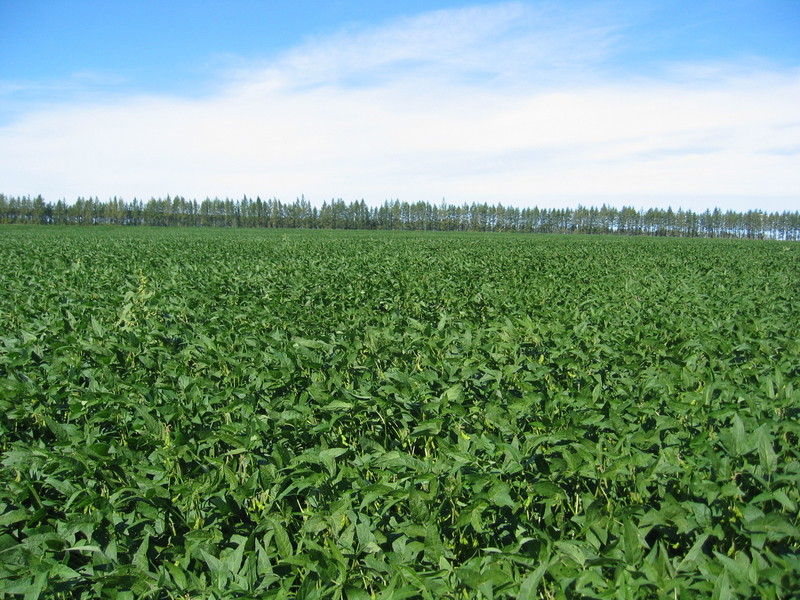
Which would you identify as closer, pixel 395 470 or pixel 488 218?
pixel 395 470

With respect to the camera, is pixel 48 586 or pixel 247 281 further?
pixel 247 281

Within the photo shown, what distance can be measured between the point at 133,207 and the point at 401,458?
509 ft

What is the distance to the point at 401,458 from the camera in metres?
2.75

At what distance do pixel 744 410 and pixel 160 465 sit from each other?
12.0 ft

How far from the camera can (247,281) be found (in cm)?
1107

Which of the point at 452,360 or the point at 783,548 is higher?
the point at 452,360

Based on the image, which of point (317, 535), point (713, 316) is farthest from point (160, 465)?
point (713, 316)

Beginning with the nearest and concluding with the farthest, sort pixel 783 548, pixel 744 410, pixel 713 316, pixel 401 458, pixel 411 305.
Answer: pixel 783 548 → pixel 401 458 → pixel 744 410 → pixel 713 316 → pixel 411 305

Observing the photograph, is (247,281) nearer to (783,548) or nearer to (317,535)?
(317,535)

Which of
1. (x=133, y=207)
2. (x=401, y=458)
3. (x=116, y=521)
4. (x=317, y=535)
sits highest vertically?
(x=133, y=207)

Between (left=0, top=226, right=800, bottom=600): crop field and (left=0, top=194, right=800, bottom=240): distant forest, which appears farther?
(left=0, top=194, right=800, bottom=240): distant forest

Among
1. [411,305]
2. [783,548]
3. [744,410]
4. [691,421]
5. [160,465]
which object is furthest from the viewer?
[411,305]

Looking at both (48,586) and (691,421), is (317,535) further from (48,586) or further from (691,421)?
(691,421)

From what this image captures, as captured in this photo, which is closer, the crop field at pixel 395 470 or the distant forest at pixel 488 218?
the crop field at pixel 395 470
